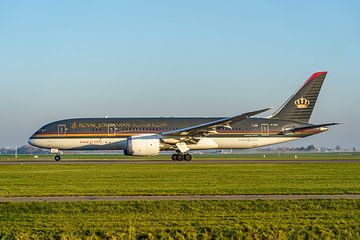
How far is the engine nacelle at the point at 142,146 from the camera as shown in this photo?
46625 millimetres

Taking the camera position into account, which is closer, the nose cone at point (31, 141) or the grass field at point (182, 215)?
the grass field at point (182, 215)

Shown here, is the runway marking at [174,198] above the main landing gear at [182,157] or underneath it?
underneath

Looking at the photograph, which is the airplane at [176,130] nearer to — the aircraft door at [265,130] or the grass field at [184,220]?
the aircraft door at [265,130]

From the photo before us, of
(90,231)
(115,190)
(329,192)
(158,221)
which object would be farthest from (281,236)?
(115,190)

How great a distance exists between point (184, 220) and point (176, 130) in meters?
34.3

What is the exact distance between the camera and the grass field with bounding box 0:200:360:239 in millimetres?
13211

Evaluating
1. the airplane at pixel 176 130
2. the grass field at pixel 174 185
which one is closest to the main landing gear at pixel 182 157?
the airplane at pixel 176 130

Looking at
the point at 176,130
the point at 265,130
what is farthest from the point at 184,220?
the point at 265,130

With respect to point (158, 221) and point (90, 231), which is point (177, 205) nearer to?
point (158, 221)

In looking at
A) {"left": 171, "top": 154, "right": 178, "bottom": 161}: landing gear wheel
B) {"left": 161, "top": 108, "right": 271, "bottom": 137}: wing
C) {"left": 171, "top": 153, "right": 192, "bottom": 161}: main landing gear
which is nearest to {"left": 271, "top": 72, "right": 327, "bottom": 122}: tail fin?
{"left": 161, "top": 108, "right": 271, "bottom": 137}: wing

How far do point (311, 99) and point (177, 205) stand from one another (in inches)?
1484

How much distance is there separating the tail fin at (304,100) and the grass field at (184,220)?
3540 centimetres

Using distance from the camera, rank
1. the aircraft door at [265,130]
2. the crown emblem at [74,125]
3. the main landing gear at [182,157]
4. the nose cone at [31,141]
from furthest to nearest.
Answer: the nose cone at [31,141] < the aircraft door at [265,130] < the crown emblem at [74,125] < the main landing gear at [182,157]

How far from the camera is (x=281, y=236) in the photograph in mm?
13055
